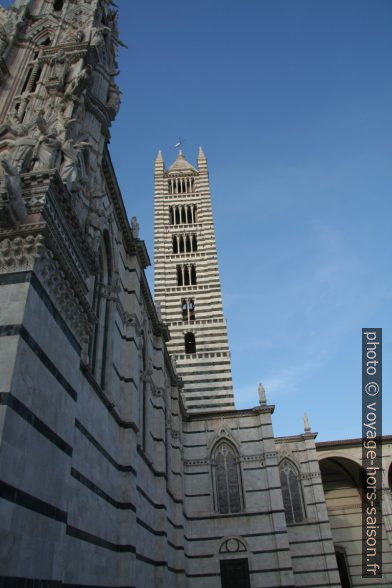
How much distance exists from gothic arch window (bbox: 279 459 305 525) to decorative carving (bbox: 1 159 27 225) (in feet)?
70.5

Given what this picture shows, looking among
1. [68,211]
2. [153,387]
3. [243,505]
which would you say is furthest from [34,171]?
[243,505]

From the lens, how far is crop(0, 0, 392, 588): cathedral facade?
589 cm

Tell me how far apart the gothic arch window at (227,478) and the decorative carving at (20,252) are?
18089 millimetres

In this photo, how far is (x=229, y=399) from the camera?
26328 mm

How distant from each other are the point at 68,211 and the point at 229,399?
20654 mm

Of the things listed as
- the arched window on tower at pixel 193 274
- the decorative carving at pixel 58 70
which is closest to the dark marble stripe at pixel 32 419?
the decorative carving at pixel 58 70

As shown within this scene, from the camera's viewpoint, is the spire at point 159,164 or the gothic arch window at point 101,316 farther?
the spire at point 159,164

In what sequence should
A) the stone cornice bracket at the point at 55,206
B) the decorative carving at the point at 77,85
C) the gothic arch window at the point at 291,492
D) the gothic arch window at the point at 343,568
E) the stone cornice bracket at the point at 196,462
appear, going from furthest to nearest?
the gothic arch window at the point at 343,568, the gothic arch window at the point at 291,492, the stone cornice bracket at the point at 196,462, the decorative carving at the point at 77,85, the stone cornice bracket at the point at 55,206

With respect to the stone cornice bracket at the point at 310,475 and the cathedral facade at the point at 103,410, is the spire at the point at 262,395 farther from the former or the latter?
the stone cornice bracket at the point at 310,475

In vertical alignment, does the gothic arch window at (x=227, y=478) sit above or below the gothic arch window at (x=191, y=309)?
below

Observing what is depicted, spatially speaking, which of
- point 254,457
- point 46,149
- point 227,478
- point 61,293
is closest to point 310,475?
point 254,457

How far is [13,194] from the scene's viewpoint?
6410 millimetres

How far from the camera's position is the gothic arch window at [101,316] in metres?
10.7

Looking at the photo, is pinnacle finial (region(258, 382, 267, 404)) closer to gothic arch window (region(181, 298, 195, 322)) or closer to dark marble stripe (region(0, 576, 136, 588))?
gothic arch window (region(181, 298, 195, 322))
